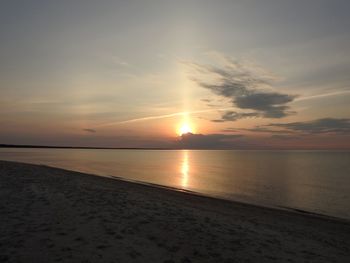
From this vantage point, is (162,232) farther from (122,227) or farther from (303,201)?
(303,201)

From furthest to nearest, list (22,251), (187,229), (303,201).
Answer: (303,201), (187,229), (22,251)

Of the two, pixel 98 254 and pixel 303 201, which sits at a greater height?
pixel 98 254

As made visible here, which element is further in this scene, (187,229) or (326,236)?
(326,236)

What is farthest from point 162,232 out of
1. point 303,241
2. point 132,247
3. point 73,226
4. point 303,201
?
point 303,201

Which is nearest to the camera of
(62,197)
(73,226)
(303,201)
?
(73,226)

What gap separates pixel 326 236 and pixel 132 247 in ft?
37.5

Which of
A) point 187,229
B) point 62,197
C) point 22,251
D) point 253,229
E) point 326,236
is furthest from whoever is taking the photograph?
point 62,197

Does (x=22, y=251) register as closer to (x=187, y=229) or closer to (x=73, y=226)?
(x=73, y=226)

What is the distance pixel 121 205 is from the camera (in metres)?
17.0

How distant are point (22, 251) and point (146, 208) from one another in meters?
8.75

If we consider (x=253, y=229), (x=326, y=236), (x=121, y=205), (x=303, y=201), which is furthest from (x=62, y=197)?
(x=303, y=201)

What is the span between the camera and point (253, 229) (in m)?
14.8

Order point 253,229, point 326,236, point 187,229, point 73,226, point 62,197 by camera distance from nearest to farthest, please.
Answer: point 73,226
point 187,229
point 253,229
point 326,236
point 62,197

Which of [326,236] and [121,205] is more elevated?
[121,205]
